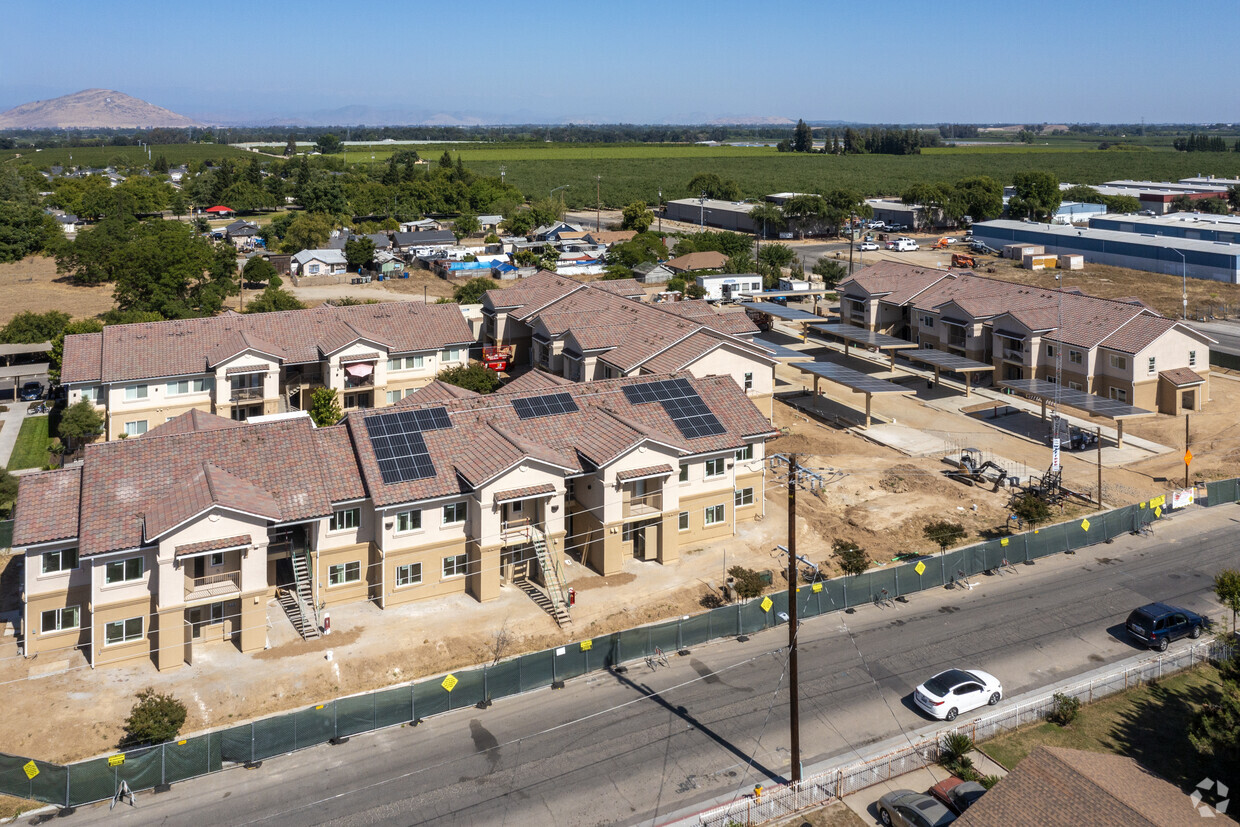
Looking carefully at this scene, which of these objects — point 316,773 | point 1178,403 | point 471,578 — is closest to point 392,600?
point 471,578

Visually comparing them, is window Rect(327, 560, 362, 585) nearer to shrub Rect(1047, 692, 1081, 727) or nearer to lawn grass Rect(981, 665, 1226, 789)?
lawn grass Rect(981, 665, 1226, 789)

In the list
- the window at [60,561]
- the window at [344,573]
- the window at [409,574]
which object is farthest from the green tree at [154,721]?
the window at [409,574]

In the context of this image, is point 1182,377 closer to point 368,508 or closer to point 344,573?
point 368,508

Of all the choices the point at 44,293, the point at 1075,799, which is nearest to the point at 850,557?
the point at 1075,799

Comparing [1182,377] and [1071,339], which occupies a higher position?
[1071,339]

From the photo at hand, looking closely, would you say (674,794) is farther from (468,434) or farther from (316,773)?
(468,434)
